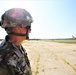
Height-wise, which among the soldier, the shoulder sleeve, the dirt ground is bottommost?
the dirt ground

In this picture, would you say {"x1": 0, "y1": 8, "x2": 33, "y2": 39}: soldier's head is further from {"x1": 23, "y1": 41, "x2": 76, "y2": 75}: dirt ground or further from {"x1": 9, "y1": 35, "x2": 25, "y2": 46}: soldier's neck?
{"x1": 23, "y1": 41, "x2": 76, "y2": 75}: dirt ground

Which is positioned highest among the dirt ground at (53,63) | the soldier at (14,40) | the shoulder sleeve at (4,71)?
the soldier at (14,40)

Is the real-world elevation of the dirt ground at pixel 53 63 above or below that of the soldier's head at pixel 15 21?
below

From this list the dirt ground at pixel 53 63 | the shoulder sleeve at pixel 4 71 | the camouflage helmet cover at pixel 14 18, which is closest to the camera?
the shoulder sleeve at pixel 4 71

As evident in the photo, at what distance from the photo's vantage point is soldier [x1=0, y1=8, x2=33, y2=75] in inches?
72.6

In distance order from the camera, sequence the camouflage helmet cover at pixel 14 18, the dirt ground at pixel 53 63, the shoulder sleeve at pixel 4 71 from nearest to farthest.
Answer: the shoulder sleeve at pixel 4 71 < the camouflage helmet cover at pixel 14 18 < the dirt ground at pixel 53 63

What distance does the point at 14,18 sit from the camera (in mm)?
2051

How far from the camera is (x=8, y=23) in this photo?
2.08m

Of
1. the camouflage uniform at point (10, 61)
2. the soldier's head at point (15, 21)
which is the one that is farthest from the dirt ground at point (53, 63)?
the camouflage uniform at point (10, 61)

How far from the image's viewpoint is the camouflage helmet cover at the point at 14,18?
204cm

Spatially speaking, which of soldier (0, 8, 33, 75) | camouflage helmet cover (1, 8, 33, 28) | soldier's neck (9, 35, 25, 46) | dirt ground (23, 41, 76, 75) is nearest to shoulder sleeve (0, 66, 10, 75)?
soldier (0, 8, 33, 75)

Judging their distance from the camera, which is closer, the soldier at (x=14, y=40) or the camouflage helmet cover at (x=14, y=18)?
the soldier at (x=14, y=40)

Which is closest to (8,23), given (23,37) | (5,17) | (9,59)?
(5,17)

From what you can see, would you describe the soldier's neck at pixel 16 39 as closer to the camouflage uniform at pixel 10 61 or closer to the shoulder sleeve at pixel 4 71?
the camouflage uniform at pixel 10 61
